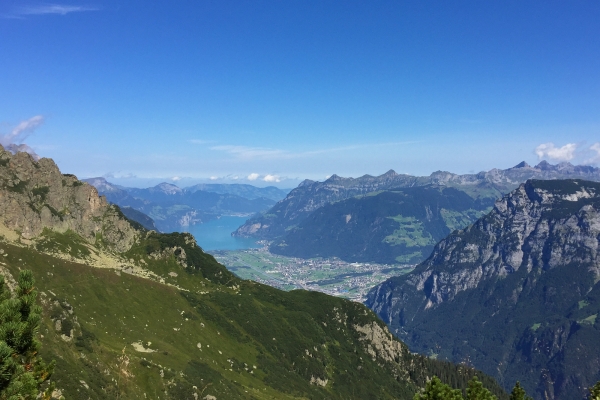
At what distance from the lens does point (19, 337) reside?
74.5 feet

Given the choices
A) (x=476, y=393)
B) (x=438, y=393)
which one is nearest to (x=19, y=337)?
(x=438, y=393)

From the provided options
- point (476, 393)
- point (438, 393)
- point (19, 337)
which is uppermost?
point (19, 337)

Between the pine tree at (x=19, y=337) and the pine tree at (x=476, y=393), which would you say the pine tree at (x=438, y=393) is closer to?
the pine tree at (x=476, y=393)

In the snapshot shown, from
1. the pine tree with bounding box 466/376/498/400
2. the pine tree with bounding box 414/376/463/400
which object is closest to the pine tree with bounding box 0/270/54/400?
the pine tree with bounding box 414/376/463/400

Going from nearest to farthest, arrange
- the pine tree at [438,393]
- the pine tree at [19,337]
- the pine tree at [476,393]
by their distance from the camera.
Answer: the pine tree at [19,337] < the pine tree at [438,393] < the pine tree at [476,393]

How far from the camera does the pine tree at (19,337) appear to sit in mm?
21844

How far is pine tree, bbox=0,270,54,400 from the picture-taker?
21844mm

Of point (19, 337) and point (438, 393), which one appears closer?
point (19, 337)

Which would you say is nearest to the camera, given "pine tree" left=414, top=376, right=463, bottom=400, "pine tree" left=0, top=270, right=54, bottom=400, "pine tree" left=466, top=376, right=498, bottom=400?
"pine tree" left=0, top=270, right=54, bottom=400

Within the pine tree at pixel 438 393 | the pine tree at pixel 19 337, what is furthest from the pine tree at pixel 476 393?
the pine tree at pixel 19 337

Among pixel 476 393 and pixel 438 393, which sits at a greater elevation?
pixel 438 393

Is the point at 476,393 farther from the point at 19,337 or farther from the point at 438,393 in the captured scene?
the point at 19,337

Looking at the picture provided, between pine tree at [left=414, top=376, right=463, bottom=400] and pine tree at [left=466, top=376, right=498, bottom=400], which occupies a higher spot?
pine tree at [left=414, top=376, right=463, bottom=400]

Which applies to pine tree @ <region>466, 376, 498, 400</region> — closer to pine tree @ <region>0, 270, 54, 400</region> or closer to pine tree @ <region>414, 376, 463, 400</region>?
pine tree @ <region>414, 376, 463, 400</region>
